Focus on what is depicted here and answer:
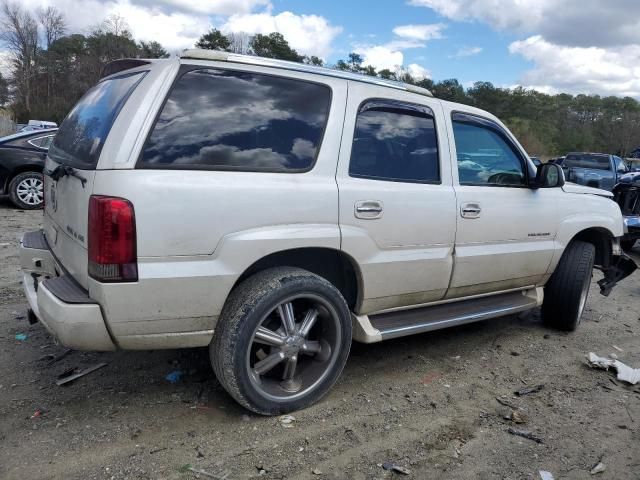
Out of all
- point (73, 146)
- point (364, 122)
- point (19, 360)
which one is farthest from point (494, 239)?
point (19, 360)

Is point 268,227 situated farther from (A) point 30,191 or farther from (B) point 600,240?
(A) point 30,191

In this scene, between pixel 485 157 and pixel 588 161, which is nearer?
pixel 485 157

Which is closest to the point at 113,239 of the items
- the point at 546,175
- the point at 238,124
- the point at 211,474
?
the point at 238,124

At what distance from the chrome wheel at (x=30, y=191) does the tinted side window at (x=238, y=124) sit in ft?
27.5

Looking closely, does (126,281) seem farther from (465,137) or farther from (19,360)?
(465,137)

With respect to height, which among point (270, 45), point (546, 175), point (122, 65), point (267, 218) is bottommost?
point (267, 218)

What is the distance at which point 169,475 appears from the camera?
246cm

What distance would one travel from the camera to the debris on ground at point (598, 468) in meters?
2.70

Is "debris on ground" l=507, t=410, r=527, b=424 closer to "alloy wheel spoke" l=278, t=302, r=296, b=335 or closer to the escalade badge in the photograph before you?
"alloy wheel spoke" l=278, t=302, r=296, b=335

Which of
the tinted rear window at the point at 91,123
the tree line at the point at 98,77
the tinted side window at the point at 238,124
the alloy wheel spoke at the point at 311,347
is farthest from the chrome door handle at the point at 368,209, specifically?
the tree line at the point at 98,77

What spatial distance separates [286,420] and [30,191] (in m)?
8.75

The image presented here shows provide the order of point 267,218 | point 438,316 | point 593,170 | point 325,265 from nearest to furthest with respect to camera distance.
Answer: point 267,218
point 325,265
point 438,316
point 593,170

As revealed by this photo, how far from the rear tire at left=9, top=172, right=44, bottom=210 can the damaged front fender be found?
30.6 ft

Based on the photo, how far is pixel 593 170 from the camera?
15.1m
